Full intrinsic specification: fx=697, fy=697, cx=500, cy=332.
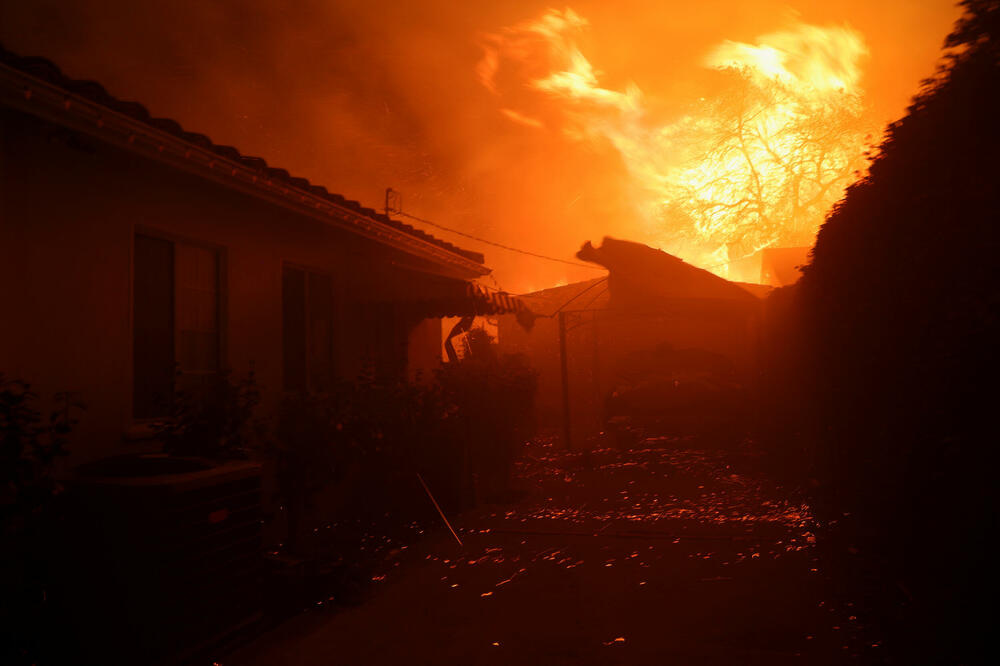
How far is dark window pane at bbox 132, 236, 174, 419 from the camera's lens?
5.59 metres

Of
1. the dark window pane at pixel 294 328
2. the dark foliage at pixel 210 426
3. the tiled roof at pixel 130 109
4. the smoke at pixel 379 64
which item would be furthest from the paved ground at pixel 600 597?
the smoke at pixel 379 64

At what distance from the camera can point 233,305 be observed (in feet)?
21.5

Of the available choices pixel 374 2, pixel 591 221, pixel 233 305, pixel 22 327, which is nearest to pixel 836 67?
pixel 591 221

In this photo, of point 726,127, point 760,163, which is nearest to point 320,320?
point 726,127

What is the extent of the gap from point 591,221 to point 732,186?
6.16 metres

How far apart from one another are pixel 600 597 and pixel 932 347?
103 inches

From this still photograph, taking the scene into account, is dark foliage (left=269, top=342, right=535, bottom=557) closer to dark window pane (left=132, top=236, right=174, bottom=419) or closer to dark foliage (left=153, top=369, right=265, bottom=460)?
dark foliage (left=153, top=369, right=265, bottom=460)

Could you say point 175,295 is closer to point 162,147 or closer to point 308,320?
point 162,147

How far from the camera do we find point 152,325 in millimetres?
5758

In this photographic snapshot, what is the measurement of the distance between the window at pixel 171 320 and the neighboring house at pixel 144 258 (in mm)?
12

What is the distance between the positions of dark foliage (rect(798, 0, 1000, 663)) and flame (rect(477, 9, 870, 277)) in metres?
12.6

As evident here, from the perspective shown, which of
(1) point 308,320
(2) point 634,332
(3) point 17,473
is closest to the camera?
(3) point 17,473

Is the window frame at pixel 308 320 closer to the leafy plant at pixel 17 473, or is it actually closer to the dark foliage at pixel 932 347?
the leafy plant at pixel 17 473

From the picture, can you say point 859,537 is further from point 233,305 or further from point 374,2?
point 374,2
